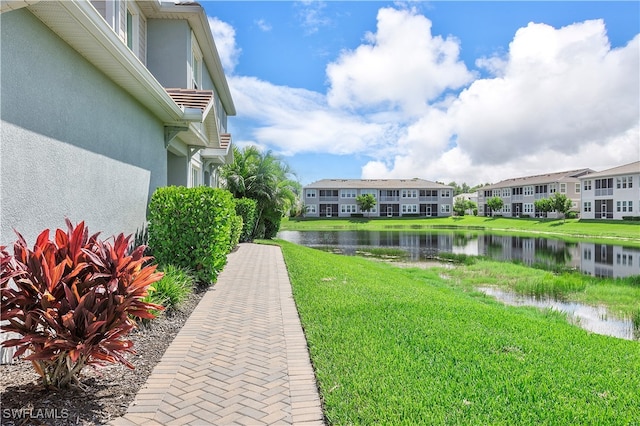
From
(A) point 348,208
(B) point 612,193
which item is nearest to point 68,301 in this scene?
(B) point 612,193

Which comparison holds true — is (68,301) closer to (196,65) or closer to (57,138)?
(57,138)

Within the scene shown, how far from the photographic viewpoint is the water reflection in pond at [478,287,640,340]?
8992 millimetres

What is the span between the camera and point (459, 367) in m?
4.82

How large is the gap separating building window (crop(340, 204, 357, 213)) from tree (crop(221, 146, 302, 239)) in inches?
2041

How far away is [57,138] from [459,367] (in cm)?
549

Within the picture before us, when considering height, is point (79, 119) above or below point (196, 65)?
below

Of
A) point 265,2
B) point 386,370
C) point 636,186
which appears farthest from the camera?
point 636,186

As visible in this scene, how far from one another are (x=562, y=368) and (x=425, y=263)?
51.3 ft

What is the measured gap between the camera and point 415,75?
22062mm

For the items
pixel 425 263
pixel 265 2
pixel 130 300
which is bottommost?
pixel 425 263

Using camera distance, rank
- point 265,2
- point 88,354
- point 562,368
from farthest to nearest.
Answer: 1. point 265,2
2. point 562,368
3. point 88,354

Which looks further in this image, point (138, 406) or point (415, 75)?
point (415, 75)

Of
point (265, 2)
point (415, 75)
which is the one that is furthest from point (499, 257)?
point (265, 2)

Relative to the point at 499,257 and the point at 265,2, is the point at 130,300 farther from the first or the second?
the point at 499,257
